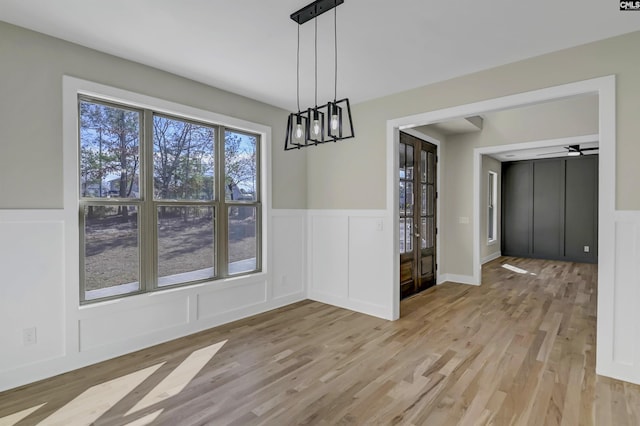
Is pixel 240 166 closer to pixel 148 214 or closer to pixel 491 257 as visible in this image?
pixel 148 214

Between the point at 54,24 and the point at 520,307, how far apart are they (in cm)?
588

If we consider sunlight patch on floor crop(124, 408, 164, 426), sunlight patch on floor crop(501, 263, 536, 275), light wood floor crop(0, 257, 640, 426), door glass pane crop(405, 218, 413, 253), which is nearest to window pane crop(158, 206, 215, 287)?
light wood floor crop(0, 257, 640, 426)

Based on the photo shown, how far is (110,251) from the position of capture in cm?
303

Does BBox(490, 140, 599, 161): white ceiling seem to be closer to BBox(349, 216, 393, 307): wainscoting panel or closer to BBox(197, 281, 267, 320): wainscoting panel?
BBox(349, 216, 393, 307): wainscoting panel

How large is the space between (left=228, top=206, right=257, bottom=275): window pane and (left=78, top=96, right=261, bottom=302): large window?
1 centimetres

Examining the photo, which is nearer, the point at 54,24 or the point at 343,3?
the point at 343,3

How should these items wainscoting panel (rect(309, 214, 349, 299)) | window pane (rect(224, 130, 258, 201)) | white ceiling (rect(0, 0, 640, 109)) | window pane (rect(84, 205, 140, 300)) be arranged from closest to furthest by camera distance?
white ceiling (rect(0, 0, 640, 109)) → window pane (rect(84, 205, 140, 300)) → window pane (rect(224, 130, 258, 201)) → wainscoting panel (rect(309, 214, 349, 299))

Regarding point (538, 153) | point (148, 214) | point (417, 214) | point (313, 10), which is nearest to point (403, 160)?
point (417, 214)

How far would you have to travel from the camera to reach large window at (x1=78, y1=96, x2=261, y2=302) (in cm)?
294

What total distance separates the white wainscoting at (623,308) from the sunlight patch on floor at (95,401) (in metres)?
3.78

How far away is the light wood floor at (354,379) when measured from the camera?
2.13 meters

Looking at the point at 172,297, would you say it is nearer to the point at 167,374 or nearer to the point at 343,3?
the point at 167,374

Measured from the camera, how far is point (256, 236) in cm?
430

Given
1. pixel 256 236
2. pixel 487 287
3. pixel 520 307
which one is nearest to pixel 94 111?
pixel 256 236
